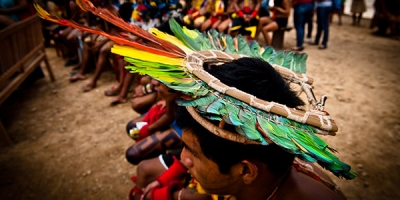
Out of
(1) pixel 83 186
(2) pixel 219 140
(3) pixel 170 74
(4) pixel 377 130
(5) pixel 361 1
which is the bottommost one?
(1) pixel 83 186

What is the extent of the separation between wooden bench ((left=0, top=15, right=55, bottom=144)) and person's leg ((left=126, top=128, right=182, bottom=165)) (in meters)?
2.20

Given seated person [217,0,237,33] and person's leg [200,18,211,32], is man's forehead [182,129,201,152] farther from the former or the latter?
person's leg [200,18,211,32]

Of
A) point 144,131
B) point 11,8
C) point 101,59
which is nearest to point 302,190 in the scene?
point 144,131

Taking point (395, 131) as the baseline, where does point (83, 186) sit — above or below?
below

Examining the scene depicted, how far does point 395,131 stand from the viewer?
3209mm

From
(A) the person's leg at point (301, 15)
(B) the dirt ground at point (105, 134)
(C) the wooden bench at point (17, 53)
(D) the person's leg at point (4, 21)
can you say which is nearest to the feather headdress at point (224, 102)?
(B) the dirt ground at point (105, 134)

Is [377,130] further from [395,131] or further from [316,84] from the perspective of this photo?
[316,84]

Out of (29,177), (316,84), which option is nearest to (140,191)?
(29,177)

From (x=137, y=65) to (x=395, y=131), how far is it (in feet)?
12.0

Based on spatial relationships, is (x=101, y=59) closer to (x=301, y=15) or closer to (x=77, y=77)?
(x=77, y=77)

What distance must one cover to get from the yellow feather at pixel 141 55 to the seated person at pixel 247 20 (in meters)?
5.09

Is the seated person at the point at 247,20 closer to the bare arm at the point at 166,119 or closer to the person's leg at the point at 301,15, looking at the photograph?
the person's leg at the point at 301,15

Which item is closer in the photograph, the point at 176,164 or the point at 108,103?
the point at 176,164

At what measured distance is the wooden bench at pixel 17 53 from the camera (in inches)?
138
